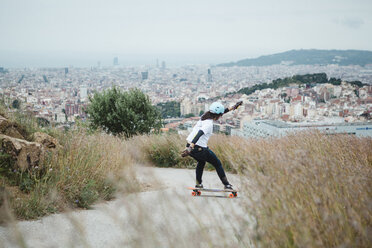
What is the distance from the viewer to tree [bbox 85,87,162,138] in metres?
14.0

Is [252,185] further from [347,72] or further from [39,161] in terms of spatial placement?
[347,72]

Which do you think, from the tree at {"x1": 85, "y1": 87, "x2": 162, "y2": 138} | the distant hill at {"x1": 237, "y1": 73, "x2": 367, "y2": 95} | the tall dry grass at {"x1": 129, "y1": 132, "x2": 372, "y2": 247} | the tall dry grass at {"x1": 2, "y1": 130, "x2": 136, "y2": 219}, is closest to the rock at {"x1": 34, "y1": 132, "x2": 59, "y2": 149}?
the tall dry grass at {"x1": 2, "y1": 130, "x2": 136, "y2": 219}

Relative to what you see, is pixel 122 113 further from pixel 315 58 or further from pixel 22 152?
pixel 315 58

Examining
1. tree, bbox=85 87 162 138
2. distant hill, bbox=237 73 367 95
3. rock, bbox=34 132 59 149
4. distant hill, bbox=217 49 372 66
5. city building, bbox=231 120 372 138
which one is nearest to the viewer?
rock, bbox=34 132 59 149

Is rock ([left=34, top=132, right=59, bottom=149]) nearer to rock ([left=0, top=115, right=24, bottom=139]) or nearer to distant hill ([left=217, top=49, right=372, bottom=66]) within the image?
rock ([left=0, top=115, right=24, bottom=139])

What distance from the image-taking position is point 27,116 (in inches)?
267

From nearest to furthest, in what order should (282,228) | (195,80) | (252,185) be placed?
1. (282,228)
2. (252,185)
3. (195,80)

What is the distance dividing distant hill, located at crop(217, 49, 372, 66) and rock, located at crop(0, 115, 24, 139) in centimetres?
12120

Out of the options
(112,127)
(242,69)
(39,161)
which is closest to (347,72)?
(242,69)

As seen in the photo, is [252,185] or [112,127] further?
[112,127]

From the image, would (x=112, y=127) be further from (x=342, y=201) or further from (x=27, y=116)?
(x=342, y=201)

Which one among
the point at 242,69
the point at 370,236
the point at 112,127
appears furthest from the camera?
the point at 242,69

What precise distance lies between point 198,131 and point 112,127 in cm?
931

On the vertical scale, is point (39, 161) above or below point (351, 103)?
above
